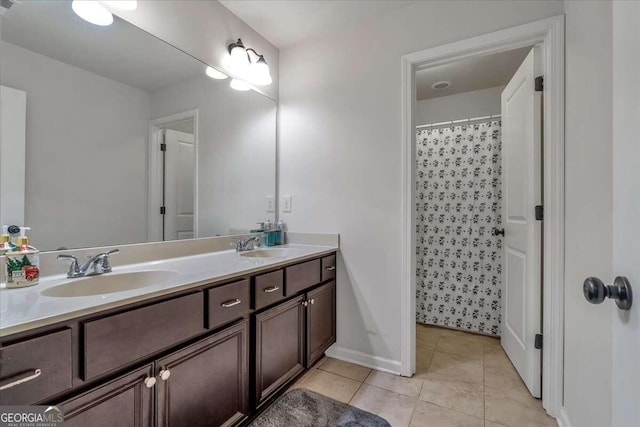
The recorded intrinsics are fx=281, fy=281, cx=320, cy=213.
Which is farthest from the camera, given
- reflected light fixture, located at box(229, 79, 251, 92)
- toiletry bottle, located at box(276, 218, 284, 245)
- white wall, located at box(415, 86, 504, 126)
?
white wall, located at box(415, 86, 504, 126)

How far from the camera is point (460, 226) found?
2.60 m

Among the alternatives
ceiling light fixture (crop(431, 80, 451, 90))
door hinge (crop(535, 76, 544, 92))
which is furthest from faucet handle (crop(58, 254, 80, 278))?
ceiling light fixture (crop(431, 80, 451, 90))

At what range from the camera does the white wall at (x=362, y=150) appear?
6.01ft

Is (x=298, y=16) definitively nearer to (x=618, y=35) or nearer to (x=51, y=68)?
(x=51, y=68)

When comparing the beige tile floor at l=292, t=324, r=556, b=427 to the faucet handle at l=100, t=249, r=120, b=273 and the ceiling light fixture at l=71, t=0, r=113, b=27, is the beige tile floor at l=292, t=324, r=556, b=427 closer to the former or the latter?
the faucet handle at l=100, t=249, r=120, b=273

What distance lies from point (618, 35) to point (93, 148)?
5.82ft

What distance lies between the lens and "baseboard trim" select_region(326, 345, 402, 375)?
1.85 metres

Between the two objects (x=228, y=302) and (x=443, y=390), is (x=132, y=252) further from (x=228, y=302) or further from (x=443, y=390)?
(x=443, y=390)

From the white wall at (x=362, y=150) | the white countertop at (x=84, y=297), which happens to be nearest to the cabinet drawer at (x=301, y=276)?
the white countertop at (x=84, y=297)

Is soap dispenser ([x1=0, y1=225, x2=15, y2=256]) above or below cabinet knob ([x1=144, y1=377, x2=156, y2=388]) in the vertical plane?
above

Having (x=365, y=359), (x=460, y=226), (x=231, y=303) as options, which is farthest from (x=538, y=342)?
(x=231, y=303)

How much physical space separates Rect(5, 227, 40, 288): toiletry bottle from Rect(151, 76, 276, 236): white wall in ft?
2.66

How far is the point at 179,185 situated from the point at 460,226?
234 centimetres

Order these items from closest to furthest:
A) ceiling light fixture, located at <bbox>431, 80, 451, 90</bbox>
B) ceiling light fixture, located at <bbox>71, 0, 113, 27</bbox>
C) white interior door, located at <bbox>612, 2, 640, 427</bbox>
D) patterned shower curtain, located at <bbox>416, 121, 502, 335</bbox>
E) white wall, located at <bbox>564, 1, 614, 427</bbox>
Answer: white interior door, located at <bbox>612, 2, 640, 427</bbox>
white wall, located at <bbox>564, 1, 614, 427</bbox>
ceiling light fixture, located at <bbox>71, 0, 113, 27</bbox>
patterned shower curtain, located at <bbox>416, 121, 502, 335</bbox>
ceiling light fixture, located at <bbox>431, 80, 451, 90</bbox>
